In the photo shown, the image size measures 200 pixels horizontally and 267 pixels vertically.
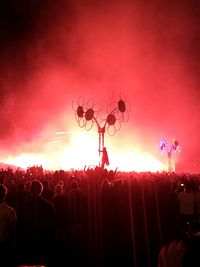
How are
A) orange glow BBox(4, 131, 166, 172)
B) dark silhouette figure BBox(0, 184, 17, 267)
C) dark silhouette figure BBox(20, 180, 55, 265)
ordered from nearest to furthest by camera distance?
dark silhouette figure BBox(0, 184, 17, 267) < dark silhouette figure BBox(20, 180, 55, 265) < orange glow BBox(4, 131, 166, 172)

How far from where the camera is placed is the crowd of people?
598 cm

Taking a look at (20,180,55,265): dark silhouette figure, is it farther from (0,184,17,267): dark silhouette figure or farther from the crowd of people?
(0,184,17,267): dark silhouette figure

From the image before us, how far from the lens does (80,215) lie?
7.83 meters

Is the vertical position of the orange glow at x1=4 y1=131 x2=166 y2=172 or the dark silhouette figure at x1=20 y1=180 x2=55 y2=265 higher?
the orange glow at x1=4 y1=131 x2=166 y2=172

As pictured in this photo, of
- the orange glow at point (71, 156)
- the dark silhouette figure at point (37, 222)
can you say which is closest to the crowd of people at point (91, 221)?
the dark silhouette figure at point (37, 222)

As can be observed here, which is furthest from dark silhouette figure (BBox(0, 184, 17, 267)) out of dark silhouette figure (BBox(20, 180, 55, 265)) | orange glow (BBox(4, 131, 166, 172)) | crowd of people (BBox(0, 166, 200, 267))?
orange glow (BBox(4, 131, 166, 172))

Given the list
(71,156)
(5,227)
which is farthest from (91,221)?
(71,156)

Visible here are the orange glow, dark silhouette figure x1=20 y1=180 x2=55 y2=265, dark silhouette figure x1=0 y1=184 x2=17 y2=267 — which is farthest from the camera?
the orange glow

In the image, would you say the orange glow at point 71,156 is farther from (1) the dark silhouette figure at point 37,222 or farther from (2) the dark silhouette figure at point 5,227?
(2) the dark silhouette figure at point 5,227

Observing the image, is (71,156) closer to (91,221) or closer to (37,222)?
(91,221)

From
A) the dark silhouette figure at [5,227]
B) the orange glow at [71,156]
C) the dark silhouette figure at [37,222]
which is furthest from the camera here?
the orange glow at [71,156]

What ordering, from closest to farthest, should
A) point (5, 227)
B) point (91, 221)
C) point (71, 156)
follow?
point (5, 227), point (91, 221), point (71, 156)

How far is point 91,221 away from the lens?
7.73 m

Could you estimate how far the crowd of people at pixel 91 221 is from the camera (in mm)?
5984
